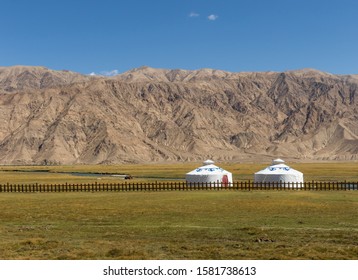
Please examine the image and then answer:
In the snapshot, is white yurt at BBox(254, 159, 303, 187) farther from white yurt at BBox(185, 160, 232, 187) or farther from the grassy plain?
the grassy plain

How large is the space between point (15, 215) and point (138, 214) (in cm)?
719

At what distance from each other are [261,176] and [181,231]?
127ft

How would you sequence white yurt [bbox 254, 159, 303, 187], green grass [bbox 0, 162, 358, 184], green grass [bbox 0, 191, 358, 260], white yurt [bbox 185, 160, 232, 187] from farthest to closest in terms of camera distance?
green grass [bbox 0, 162, 358, 184], white yurt [bbox 185, 160, 232, 187], white yurt [bbox 254, 159, 303, 187], green grass [bbox 0, 191, 358, 260]

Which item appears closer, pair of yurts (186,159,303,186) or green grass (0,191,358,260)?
green grass (0,191,358,260)

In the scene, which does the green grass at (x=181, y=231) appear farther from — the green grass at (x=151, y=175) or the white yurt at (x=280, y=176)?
the green grass at (x=151, y=175)

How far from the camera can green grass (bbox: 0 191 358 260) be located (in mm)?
16688

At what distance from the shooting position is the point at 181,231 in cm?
2231

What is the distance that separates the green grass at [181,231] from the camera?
1669cm

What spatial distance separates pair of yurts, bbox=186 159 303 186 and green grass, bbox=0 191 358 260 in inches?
827

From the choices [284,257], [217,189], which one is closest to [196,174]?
[217,189]

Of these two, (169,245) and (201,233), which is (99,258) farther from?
(201,233)

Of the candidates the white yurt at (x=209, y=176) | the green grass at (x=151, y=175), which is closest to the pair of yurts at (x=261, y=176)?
the white yurt at (x=209, y=176)

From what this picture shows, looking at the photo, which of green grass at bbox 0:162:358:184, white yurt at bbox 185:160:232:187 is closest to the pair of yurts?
white yurt at bbox 185:160:232:187

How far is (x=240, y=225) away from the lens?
24641mm
